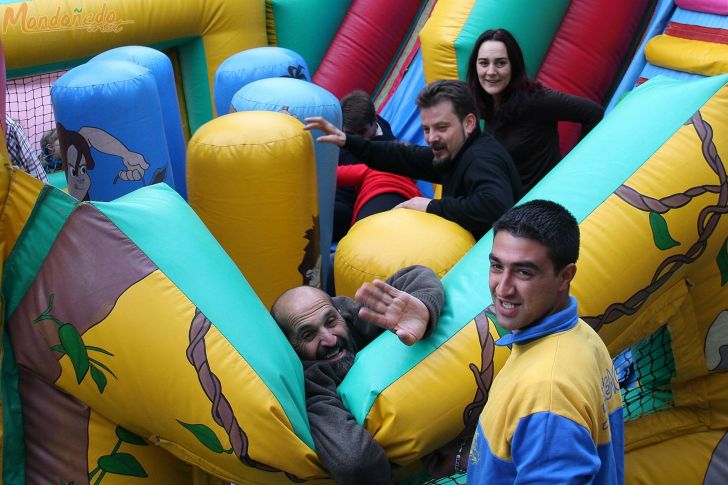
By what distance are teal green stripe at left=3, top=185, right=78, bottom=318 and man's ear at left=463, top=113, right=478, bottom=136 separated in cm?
141

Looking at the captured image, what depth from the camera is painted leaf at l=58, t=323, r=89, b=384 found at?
1916 mm

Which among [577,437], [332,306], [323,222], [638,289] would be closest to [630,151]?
[638,289]

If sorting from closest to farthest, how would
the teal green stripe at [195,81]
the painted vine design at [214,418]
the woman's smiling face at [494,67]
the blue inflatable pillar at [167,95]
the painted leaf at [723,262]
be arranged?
the painted vine design at [214,418], the painted leaf at [723,262], the woman's smiling face at [494,67], the blue inflatable pillar at [167,95], the teal green stripe at [195,81]

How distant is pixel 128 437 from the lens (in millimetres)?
2047

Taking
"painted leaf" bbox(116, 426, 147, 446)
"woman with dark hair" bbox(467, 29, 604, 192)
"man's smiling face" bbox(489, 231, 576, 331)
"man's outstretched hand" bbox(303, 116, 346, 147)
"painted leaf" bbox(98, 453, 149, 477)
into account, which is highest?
"man's smiling face" bbox(489, 231, 576, 331)

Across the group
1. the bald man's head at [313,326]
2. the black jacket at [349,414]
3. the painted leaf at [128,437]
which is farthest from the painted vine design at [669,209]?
the painted leaf at [128,437]

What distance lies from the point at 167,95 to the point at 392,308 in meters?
2.42

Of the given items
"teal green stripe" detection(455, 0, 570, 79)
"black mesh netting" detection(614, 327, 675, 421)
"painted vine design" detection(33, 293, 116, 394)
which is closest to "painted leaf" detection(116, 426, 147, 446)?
"painted vine design" detection(33, 293, 116, 394)

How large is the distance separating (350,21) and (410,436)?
13.3ft

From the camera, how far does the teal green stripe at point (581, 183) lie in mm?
2064

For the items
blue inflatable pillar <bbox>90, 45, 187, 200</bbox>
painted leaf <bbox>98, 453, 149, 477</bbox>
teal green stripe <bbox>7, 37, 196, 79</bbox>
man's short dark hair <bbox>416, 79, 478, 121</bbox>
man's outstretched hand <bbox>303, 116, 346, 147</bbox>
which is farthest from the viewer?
teal green stripe <bbox>7, 37, 196, 79</bbox>

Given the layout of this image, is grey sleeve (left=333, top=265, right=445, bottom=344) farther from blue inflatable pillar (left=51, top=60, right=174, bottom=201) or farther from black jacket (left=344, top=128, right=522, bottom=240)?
blue inflatable pillar (left=51, top=60, right=174, bottom=201)

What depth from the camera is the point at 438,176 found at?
128 inches

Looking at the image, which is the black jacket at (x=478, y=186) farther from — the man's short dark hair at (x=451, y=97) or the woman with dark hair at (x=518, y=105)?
the woman with dark hair at (x=518, y=105)
